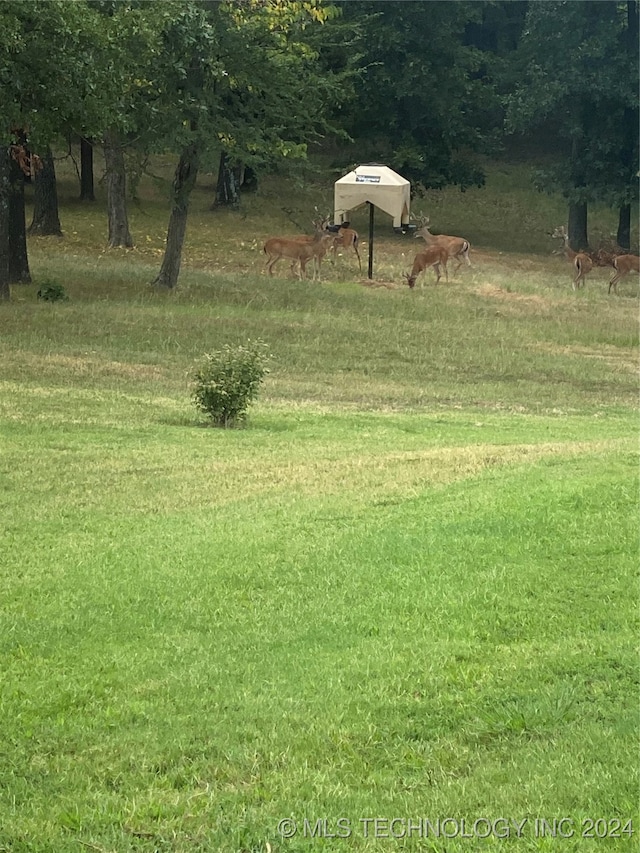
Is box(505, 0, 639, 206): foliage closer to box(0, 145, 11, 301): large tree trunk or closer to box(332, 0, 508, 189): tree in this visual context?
box(332, 0, 508, 189): tree

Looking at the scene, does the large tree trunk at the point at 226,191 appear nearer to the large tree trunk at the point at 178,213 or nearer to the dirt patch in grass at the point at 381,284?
the dirt patch in grass at the point at 381,284

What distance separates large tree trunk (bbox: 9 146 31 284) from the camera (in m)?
22.9

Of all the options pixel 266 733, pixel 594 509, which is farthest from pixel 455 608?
pixel 594 509

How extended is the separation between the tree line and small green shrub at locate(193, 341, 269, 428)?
5818mm

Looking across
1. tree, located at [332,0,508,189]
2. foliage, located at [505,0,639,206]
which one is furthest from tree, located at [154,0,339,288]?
tree, located at [332,0,508,189]

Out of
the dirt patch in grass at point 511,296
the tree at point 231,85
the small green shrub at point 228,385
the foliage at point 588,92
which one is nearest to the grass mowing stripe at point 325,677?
the small green shrub at point 228,385

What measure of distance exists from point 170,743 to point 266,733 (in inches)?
13.3

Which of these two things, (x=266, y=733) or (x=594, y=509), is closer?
(x=266, y=733)

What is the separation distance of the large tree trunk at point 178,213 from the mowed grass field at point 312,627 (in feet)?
30.7

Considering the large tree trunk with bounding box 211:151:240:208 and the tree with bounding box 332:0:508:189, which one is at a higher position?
the tree with bounding box 332:0:508:189

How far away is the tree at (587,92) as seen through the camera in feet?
122

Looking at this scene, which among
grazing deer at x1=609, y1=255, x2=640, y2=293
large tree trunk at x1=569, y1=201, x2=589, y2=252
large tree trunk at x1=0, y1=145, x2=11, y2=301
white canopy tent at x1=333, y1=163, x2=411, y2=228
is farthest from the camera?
large tree trunk at x1=569, y1=201, x2=589, y2=252

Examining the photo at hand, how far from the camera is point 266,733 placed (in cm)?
439

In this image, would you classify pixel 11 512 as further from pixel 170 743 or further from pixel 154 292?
pixel 154 292
